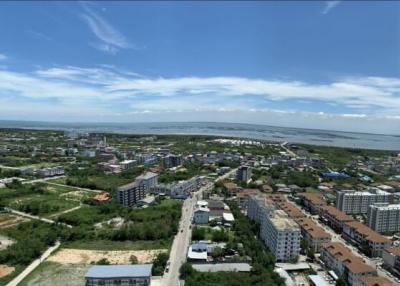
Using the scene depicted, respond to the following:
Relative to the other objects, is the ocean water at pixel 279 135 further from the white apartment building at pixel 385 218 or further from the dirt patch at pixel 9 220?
the dirt patch at pixel 9 220

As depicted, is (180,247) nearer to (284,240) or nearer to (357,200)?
(284,240)

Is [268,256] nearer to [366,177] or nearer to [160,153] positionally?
[366,177]

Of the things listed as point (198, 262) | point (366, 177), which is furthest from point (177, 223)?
point (366, 177)

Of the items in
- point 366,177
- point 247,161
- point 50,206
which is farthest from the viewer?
point 247,161

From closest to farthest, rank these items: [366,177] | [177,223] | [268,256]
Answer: [268,256] < [177,223] < [366,177]

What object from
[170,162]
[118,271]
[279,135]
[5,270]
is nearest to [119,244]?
[118,271]

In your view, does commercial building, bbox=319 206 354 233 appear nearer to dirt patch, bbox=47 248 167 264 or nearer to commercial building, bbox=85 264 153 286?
dirt patch, bbox=47 248 167 264

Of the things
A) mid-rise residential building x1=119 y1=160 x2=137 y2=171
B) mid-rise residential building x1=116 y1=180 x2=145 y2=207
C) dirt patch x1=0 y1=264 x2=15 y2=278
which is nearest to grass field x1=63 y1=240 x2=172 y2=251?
dirt patch x1=0 y1=264 x2=15 y2=278
